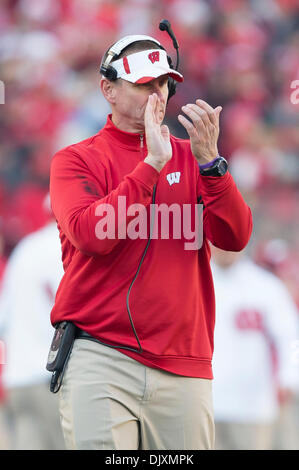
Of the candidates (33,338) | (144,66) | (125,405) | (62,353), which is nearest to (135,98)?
(144,66)

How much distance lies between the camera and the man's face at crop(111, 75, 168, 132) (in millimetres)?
2535

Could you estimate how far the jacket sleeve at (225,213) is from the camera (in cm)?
240

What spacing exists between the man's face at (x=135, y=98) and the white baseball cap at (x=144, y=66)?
0.10 ft

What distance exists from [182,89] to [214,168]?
506 centimetres

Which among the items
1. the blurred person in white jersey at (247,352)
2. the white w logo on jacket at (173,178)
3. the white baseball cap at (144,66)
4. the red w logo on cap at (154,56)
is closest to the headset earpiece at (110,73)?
the white baseball cap at (144,66)

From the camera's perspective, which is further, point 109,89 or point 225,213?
point 109,89

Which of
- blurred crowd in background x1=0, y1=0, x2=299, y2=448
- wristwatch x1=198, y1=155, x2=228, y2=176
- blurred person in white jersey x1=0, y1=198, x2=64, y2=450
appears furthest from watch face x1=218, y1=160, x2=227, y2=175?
blurred crowd in background x1=0, y1=0, x2=299, y2=448

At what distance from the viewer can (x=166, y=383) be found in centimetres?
242

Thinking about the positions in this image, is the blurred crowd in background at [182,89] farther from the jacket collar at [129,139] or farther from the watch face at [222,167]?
the watch face at [222,167]

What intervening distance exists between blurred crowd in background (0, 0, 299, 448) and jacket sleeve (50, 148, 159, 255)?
3.60m

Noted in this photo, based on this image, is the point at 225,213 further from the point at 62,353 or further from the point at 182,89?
the point at 182,89

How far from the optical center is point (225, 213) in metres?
2.41

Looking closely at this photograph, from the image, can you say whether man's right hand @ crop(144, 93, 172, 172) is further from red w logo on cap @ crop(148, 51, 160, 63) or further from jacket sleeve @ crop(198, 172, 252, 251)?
red w logo on cap @ crop(148, 51, 160, 63)

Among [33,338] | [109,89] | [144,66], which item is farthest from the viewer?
[33,338]
